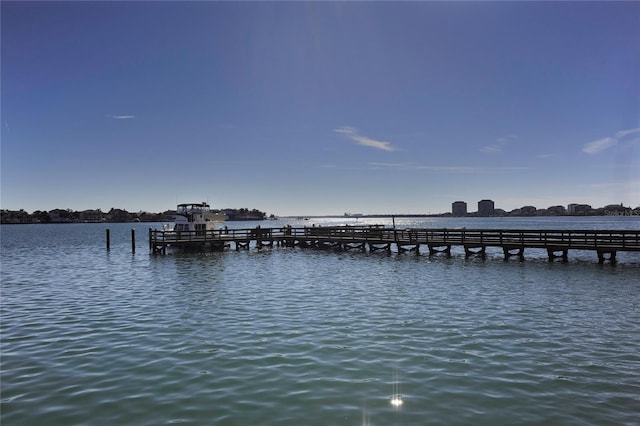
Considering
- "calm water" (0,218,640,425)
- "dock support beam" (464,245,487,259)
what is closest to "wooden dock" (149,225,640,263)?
"dock support beam" (464,245,487,259)

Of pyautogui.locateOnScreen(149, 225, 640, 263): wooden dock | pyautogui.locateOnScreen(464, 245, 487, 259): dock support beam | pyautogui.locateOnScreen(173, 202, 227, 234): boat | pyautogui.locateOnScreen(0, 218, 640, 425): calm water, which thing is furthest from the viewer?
pyautogui.locateOnScreen(173, 202, 227, 234): boat

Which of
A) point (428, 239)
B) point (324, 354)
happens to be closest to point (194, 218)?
point (428, 239)

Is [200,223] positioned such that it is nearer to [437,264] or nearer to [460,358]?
[437,264]

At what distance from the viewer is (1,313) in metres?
15.1

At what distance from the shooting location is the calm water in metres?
6.96

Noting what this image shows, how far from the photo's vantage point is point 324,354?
383 inches

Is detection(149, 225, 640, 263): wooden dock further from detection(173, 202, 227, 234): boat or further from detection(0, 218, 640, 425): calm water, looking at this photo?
detection(0, 218, 640, 425): calm water

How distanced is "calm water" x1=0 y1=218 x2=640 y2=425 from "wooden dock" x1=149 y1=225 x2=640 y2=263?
39.7ft

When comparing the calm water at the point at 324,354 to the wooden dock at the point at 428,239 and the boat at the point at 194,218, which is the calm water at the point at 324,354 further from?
the boat at the point at 194,218

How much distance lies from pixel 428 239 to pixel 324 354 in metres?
31.6

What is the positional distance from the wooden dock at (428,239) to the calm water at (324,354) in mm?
12108

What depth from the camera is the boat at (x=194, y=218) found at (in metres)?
45.4

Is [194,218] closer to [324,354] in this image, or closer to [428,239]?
[428,239]

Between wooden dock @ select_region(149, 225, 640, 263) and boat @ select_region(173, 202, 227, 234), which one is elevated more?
boat @ select_region(173, 202, 227, 234)
